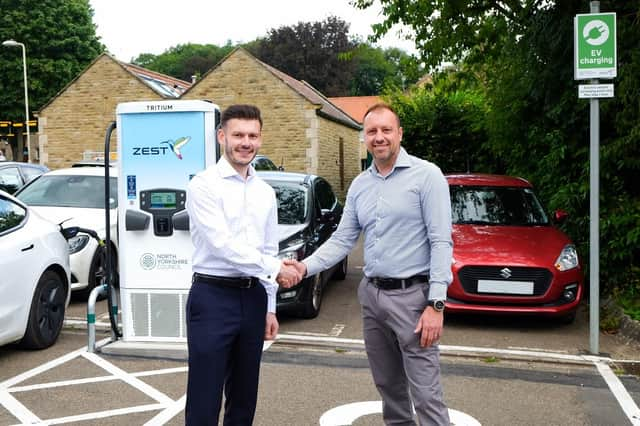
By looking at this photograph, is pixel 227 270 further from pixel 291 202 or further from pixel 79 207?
pixel 79 207

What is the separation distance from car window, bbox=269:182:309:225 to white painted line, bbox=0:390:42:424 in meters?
3.59

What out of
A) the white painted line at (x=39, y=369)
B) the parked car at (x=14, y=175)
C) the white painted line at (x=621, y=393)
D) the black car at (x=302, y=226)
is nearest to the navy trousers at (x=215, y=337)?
the white painted line at (x=39, y=369)

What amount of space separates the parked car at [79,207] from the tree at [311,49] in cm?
4076

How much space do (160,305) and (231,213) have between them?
3384 mm

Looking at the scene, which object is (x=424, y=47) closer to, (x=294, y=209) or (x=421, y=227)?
(x=294, y=209)

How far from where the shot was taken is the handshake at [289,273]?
11.5 ft

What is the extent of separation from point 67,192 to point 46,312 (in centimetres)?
376

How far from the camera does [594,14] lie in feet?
19.5

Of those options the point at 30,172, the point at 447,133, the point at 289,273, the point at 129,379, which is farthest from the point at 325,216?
the point at 447,133

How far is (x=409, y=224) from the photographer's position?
334 cm

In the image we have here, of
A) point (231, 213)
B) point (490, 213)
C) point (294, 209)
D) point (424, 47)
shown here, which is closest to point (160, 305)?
point (294, 209)

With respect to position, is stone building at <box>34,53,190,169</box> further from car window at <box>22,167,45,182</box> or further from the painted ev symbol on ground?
the painted ev symbol on ground

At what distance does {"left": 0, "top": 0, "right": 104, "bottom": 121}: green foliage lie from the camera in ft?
140


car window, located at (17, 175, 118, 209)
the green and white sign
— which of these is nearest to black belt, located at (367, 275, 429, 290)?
the green and white sign
